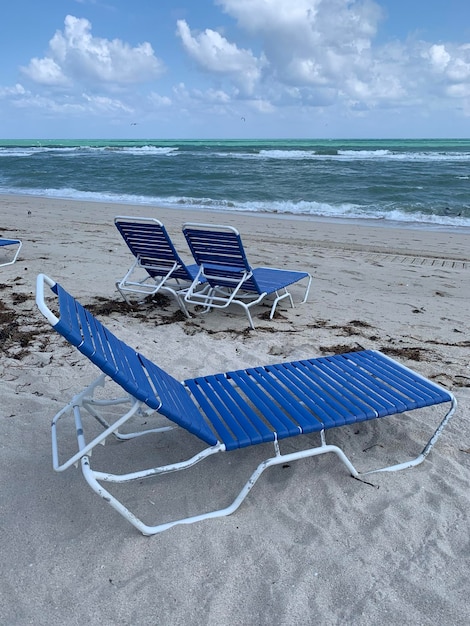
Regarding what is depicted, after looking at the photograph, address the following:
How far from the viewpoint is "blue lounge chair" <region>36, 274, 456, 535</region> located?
2359mm

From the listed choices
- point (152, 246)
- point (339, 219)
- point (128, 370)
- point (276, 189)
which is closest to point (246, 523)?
point (128, 370)

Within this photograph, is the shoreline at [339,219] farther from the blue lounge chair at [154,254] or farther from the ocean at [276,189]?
the blue lounge chair at [154,254]

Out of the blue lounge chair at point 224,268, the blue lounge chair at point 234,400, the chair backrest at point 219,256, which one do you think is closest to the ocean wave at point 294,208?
the blue lounge chair at point 224,268

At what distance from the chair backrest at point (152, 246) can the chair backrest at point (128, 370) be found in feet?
8.43

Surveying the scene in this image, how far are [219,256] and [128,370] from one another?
9.64 feet

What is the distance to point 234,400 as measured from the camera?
2.92m

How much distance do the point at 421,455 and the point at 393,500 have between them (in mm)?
433

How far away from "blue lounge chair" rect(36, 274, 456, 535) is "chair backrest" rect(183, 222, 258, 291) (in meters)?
1.92

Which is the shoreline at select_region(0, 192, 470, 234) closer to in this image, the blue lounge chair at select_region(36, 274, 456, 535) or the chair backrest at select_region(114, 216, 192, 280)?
the chair backrest at select_region(114, 216, 192, 280)

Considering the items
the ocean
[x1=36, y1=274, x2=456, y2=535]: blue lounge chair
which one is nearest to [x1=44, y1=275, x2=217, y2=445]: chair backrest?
[x1=36, y1=274, x2=456, y2=535]: blue lounge chair

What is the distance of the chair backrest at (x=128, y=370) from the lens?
2.29 m

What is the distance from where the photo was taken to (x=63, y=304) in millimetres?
2658

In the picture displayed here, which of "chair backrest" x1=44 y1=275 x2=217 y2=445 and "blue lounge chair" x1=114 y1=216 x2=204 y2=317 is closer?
"chair backrest" x1=44 y1=275 x2=217 y2=445

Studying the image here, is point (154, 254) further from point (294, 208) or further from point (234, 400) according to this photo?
point (294, 208)
